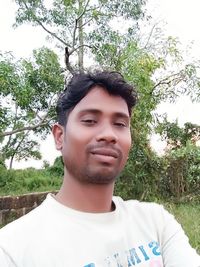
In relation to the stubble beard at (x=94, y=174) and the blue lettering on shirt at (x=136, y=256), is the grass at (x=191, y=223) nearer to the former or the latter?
the blue lettering on shirt at (x=136, y=256)

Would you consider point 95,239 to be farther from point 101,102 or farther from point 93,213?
point 101,102

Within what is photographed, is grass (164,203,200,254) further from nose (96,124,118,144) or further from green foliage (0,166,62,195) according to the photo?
Result: green foliage (0,166,62,195)

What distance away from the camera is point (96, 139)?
38.9 inches

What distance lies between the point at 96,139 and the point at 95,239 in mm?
231

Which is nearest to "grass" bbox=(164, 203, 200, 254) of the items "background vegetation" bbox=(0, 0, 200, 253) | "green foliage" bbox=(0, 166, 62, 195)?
"background vegetation" bbox=(0, 0, 200, 253)

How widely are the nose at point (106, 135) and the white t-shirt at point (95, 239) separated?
18 centimetres

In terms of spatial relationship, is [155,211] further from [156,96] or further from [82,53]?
[82,53]

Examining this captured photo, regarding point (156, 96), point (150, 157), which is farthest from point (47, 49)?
point (150, 157)

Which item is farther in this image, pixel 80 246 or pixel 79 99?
pixel 79 99

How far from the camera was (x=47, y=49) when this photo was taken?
7.02 m

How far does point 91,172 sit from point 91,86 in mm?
240

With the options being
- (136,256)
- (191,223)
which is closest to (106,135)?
(136,256)

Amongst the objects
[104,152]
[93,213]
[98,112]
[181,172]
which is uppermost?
[181,172]

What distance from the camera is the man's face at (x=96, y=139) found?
98cm
